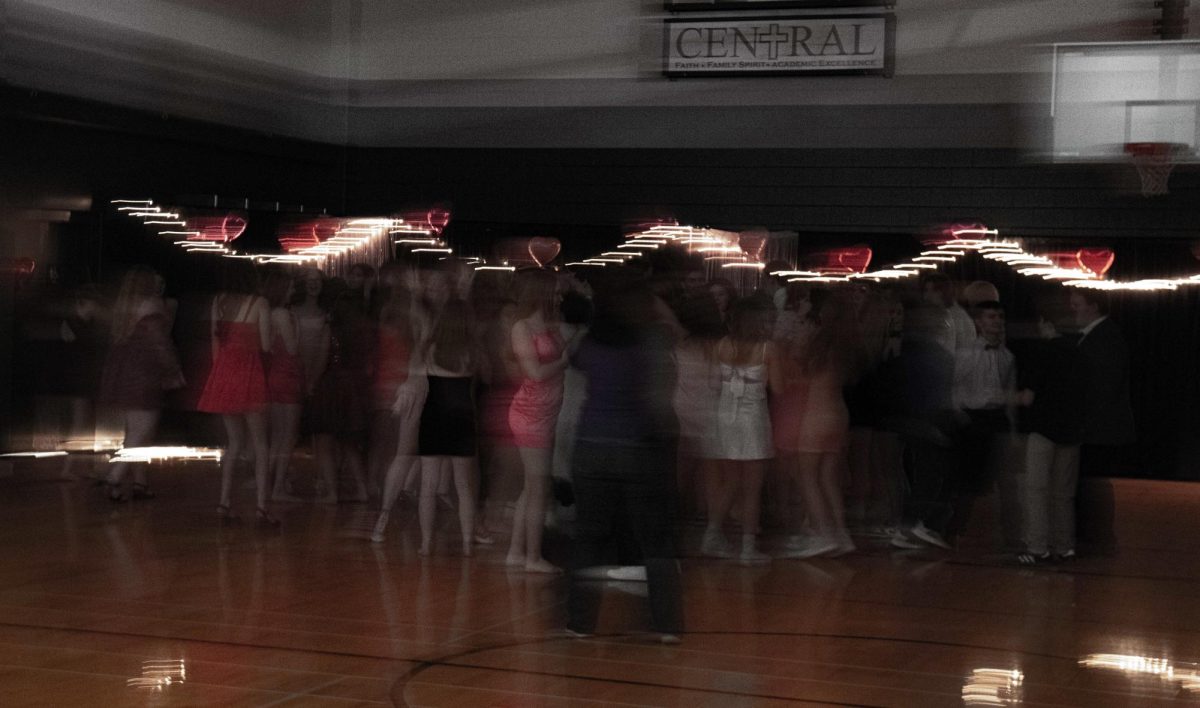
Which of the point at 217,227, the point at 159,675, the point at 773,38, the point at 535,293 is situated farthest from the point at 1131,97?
the point at 159,675

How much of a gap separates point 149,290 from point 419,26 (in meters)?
6.50

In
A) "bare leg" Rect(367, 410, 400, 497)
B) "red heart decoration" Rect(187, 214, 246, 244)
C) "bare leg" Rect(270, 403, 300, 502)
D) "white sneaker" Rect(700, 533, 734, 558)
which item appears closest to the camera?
"white sneaker" Rect(700, 533, 734, 558)

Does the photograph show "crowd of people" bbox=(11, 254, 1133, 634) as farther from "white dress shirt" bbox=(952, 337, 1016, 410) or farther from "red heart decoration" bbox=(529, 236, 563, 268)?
"red heart decoration" bbox=(529, 236, 563, 268)

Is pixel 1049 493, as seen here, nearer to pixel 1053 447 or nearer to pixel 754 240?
pixel 1053 447

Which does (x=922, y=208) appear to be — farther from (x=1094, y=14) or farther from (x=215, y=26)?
→ (x=215, y=26)

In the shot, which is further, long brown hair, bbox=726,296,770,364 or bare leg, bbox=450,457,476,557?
long brown hair, bbox=726,296,770,364

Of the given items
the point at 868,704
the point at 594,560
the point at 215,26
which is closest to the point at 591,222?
the point at 215,26

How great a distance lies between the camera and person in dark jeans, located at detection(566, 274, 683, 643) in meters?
6.07

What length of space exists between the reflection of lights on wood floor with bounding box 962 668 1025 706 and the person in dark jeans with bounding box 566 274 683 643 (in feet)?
3.97

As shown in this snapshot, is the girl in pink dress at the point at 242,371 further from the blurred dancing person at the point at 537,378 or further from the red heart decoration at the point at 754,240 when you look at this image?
the red heart decoration at the point at 754,240

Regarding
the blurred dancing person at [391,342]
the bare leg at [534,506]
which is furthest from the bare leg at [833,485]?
the blurred dancing person at [391,342]

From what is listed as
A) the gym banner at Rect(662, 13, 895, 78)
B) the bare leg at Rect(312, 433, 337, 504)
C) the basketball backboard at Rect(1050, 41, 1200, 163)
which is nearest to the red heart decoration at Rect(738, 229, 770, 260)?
the gym banner at Rect(662, 13, 895, 78)

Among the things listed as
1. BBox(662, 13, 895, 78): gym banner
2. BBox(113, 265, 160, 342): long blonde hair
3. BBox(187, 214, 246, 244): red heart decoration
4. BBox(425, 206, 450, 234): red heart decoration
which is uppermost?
BBox(662, 13, 895, 78): gym banner

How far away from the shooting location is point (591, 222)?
14977mm
